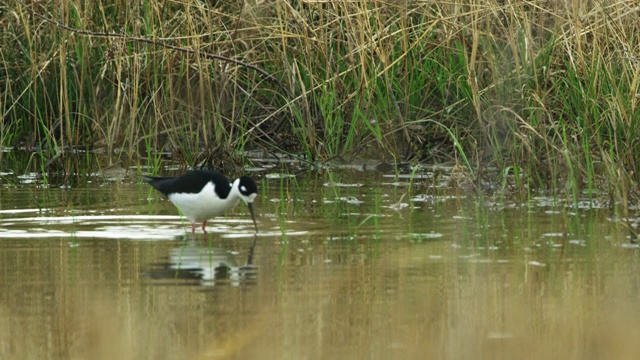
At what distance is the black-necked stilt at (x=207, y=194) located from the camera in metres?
8.09

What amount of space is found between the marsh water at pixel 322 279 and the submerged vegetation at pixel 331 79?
86 centimetres

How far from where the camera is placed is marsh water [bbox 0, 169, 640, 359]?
535 centimetres

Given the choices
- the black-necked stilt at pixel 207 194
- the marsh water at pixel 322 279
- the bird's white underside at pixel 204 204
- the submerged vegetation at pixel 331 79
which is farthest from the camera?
the submerged vegetation at pixel 331 79

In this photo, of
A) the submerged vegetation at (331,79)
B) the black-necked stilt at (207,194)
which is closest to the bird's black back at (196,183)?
the black-necked stilt at (207,194)

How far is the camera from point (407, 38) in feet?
35.6

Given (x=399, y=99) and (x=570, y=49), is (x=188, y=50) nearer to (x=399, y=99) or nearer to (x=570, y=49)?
(x=399, y=99)

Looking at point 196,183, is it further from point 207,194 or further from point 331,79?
point 331,79

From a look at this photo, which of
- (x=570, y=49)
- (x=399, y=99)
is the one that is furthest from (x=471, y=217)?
(x=399, y=99)

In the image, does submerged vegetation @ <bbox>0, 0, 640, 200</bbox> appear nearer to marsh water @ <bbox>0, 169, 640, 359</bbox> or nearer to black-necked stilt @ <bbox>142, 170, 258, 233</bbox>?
marsh water @ <bbox>0, 169, 640, 359</bbox>

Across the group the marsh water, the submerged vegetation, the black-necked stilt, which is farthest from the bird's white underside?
the submerged vegetation

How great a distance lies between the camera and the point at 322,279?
6574mm

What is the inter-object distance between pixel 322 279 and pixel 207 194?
1834mm

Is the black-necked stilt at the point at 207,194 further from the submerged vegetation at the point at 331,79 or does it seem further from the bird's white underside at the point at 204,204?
the submerged vegetation at the point at 331,79

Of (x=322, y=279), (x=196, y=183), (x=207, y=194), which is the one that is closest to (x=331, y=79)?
(x=196, y=183)
